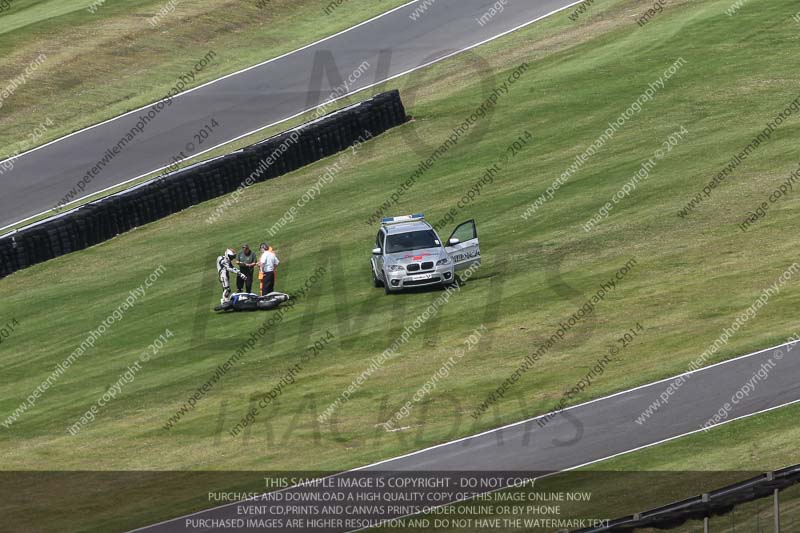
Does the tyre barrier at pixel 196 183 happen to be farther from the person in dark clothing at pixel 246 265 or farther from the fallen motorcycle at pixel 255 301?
the fallen motorcycle at pixel 255 301

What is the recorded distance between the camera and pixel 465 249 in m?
26.7

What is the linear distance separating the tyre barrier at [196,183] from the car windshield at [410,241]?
831 cm

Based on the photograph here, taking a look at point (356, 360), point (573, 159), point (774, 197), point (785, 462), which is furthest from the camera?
point (573, 159)

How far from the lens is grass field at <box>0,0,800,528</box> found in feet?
66.2

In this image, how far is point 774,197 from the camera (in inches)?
1163

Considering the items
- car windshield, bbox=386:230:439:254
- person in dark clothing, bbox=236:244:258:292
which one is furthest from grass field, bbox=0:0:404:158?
car windshield, bbox=386:230:439:254

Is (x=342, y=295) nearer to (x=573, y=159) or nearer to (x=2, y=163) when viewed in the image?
(x=573, y=159)

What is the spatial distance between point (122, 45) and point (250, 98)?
6.11 meters

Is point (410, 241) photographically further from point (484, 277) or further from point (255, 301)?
point (255, 301)

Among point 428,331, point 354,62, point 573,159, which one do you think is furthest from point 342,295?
point 354,62

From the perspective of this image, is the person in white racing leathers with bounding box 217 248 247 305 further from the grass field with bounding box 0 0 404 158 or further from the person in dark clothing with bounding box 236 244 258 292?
the grass field with bounding box 0 0 404 158

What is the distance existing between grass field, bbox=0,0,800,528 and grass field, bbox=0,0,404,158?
689 cm

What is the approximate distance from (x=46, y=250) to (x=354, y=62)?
14844 millimetres

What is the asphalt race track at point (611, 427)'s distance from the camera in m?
17.5
